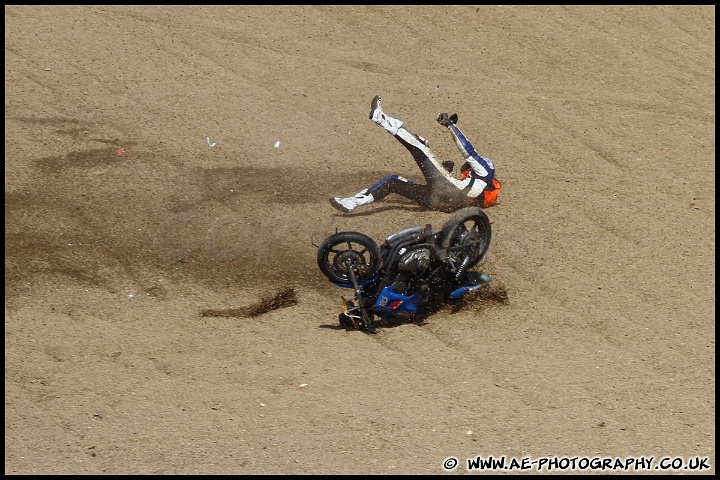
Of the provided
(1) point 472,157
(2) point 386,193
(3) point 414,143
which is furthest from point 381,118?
(1) point 472,157

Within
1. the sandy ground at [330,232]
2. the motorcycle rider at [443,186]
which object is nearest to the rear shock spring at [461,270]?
the sandy ground at [330,232]

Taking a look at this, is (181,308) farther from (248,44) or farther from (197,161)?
(248,44)

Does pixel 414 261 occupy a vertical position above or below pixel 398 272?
above

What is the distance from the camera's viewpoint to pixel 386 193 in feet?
36.5

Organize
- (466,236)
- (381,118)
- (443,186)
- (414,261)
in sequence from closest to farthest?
1. (414,261)
2. (466,236)
3. (381,118)
4. (443,186)

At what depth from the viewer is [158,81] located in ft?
45.1

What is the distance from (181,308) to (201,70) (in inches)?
237

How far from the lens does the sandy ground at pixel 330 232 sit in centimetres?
745

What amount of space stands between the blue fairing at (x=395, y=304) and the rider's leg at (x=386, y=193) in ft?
7.27

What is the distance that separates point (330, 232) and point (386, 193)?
40.0 inches

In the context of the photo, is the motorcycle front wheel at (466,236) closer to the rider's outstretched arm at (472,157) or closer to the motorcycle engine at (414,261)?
the motorcycle engine at (414,261)

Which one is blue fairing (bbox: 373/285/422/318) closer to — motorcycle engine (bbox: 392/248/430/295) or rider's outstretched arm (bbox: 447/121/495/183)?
motorcycle engine (bbox: 392/248/430/295)

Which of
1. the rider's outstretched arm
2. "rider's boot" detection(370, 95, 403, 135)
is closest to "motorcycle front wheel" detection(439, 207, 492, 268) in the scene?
the rider's outstretched arm

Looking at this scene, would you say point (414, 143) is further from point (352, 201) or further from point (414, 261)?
point (414, 261)
